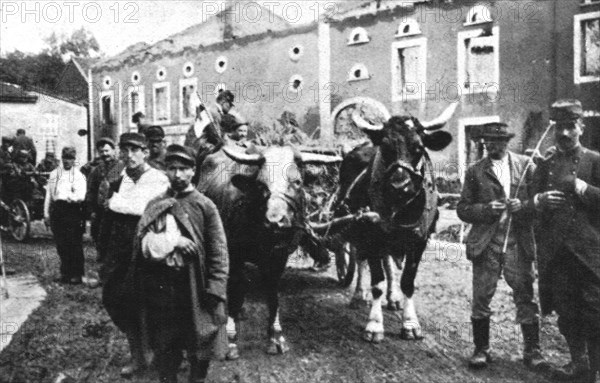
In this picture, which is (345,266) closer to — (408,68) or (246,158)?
(246,158)

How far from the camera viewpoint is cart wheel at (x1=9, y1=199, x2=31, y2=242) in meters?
12.5

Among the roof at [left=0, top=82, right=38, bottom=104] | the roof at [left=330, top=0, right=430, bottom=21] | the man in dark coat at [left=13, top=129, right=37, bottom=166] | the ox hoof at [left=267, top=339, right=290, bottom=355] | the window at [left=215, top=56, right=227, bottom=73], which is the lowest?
the ox hoof at [left=267, top=339, right=290, bottom=355]

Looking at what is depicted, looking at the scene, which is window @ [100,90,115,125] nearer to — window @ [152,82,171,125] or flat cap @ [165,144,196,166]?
window @ [152,82,171,125]

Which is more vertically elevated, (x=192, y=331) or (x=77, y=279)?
(x=192, y=331)

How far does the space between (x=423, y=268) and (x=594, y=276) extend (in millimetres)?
5169

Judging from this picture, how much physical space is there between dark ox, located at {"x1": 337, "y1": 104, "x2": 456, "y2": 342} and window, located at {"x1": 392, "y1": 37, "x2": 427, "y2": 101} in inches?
631

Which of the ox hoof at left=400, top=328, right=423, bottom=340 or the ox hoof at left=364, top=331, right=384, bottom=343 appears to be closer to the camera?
the ox hoof at left=364, top=331, right=384, bottom=343

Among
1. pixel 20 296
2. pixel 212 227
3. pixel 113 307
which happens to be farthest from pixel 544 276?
pixel 20 296

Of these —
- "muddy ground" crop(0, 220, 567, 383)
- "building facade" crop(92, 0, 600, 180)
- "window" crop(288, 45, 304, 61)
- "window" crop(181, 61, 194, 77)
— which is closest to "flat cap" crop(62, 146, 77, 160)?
"muddy ground" crop(0, 220, 567, 383)

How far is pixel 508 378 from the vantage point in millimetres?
4980

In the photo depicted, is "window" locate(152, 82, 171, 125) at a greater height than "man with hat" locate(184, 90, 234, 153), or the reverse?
"window" locate(152, 82, 171, 125)

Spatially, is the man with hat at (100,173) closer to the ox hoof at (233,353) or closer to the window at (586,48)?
the ox hoof at (233,353)

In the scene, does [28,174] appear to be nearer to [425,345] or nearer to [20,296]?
[20,296]

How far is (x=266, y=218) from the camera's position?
16.6ft
